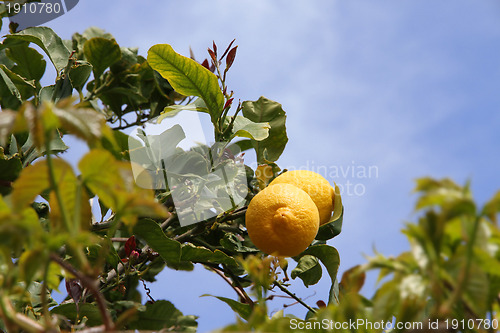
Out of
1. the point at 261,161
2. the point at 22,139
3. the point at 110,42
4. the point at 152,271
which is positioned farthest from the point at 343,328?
the point at 110,42

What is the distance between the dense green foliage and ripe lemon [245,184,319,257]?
0.06m

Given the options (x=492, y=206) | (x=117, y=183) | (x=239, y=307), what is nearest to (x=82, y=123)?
(x=117, y=183)

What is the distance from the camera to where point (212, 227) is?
1329 millimetres

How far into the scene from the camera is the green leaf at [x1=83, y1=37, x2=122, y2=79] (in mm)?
1679

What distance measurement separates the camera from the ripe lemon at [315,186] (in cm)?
122

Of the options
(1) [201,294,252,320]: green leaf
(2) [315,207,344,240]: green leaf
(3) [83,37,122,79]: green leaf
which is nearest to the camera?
(1) [201,294,252,320]: green leaf

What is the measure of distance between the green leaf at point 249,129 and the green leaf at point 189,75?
7cm

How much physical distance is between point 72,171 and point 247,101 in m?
1.00

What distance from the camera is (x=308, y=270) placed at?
1.32 m

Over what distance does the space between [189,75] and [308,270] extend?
0.61 m

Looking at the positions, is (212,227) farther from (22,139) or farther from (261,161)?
(22,139)

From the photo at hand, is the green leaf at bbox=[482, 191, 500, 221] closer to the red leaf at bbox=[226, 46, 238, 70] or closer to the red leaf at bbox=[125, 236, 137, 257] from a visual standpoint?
the red leaf at bbox=[125, 236, 137, 257]

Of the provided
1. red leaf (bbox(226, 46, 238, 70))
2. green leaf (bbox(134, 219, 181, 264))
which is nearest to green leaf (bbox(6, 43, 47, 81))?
red leaf (bbox(226, 46, 238, 70))

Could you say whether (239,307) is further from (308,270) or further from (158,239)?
(308,270)
